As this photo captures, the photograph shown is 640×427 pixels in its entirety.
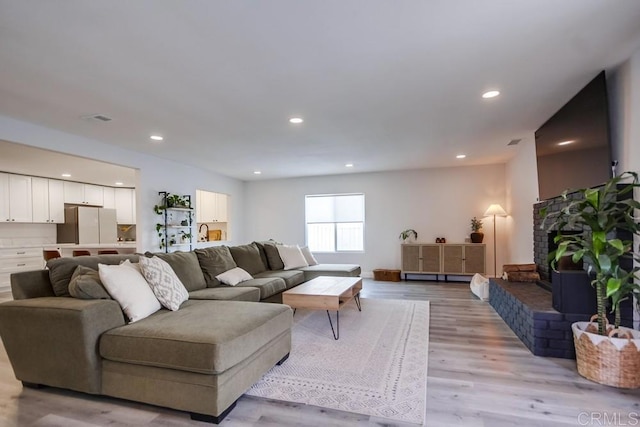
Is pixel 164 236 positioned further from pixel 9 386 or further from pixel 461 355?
pixel 461 355

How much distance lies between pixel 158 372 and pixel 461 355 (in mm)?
2335

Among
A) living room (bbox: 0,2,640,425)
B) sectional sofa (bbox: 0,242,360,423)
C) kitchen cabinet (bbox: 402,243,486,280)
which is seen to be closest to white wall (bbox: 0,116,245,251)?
living room (bbox: 0,2,640,425)

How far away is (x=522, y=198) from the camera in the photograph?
5.11m

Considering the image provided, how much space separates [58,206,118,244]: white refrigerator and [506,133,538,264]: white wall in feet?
28.1

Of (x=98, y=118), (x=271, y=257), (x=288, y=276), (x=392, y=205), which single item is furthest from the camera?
(x=392, y=205)

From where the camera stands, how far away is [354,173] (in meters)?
7.29

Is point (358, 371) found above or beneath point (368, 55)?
beneath

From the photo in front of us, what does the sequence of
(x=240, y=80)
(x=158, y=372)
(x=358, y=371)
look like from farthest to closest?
1. (x=240, y=80)
2. (x=358, y=371)
3. (x=158, y=372)

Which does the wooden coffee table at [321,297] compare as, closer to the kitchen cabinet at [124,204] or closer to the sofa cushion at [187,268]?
the sofa cushion at [187,268]

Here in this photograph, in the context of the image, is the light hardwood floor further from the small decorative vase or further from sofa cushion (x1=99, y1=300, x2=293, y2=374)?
the small decorative vase

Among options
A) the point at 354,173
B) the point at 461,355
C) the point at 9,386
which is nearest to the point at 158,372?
the point at 9,386

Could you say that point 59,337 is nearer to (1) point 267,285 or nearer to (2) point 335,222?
(1) point 267,285

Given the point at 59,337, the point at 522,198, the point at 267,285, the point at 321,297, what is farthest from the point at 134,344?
the point at 522,198

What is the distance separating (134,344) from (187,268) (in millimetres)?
1578
